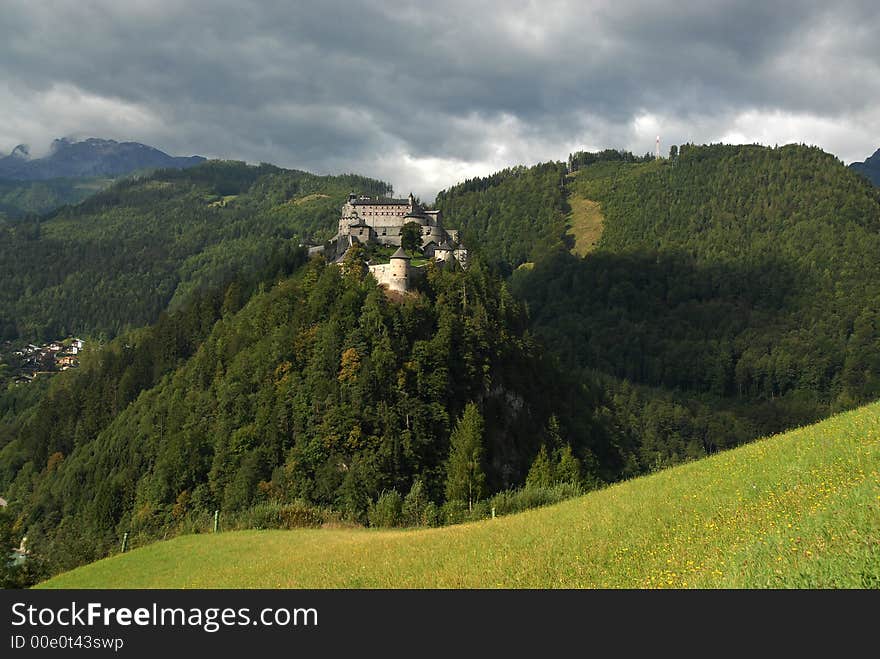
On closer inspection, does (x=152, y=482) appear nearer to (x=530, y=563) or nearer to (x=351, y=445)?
(x=351, y=445)

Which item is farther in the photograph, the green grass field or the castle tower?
the castle tower

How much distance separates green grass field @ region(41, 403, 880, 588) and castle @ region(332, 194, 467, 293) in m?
81.8

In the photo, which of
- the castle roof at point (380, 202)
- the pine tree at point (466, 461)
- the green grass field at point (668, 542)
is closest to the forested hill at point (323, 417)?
the pine tree at point (466, 461)

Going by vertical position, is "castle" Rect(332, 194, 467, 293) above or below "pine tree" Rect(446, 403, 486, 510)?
above

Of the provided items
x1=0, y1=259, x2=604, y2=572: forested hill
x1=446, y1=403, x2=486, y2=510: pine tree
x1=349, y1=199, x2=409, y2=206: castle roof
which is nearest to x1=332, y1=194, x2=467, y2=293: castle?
x1=349, y1=199, x2=409, y2=206: castle roof

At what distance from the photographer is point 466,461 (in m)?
70.8

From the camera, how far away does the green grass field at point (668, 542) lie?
14250 millimetres

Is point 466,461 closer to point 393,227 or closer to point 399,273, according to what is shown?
point 399,273

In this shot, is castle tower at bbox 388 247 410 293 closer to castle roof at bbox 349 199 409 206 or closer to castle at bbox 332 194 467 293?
castle at bbox 332 194 467 293

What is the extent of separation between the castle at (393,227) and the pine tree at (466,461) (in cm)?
3871

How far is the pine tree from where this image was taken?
63.6 metres

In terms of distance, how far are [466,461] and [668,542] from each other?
174ft

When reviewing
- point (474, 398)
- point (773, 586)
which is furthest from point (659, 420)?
point (773, 586)

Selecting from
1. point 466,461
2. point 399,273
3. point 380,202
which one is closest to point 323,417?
point 466,461
